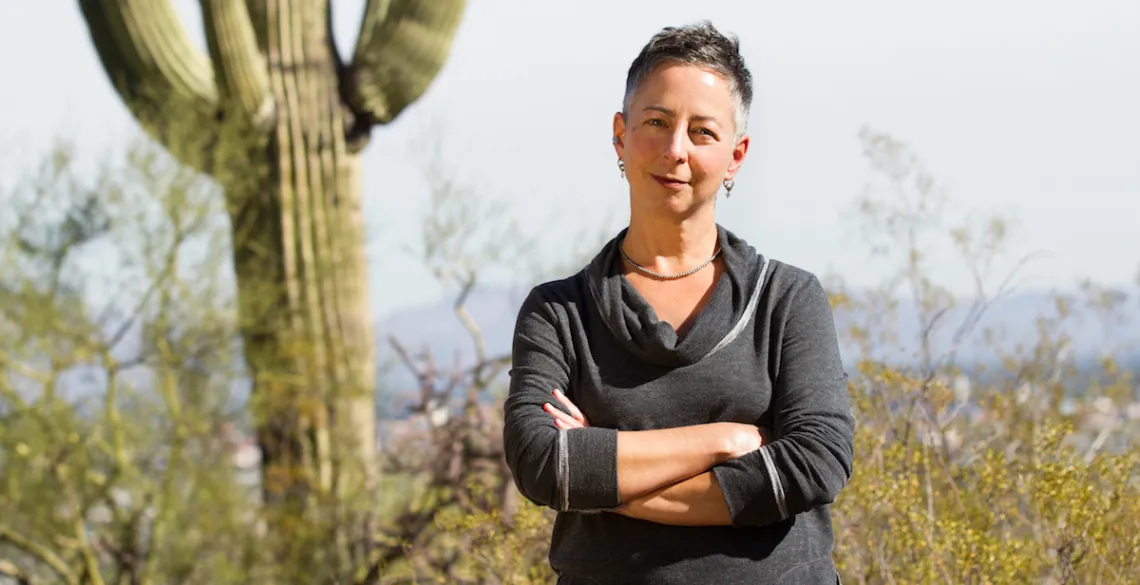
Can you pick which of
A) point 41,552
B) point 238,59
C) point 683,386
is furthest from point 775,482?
point 41,552

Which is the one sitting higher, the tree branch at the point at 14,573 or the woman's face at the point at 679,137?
the woman's face at the point at 679,137

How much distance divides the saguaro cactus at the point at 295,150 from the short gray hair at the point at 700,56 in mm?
5226

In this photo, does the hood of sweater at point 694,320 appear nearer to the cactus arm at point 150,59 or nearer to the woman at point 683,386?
the woman at point 683,386

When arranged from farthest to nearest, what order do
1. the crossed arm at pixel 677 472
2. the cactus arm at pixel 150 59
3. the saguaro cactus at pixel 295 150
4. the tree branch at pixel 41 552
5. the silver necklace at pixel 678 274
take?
the tree branch at pixel 41 552 → the saguaro cactus at pixel 295 150 → the cactus arm at pixel 150 59 → the silver necklace at pixel 678 274 → the crossed arm at pixel 677 472

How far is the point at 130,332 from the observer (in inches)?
292

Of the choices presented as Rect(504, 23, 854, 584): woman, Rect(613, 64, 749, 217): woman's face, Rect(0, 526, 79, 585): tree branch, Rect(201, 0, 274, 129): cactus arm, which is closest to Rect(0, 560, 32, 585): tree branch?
Rect(0, 526, 79, 585): tree branch

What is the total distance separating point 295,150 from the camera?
7090mm

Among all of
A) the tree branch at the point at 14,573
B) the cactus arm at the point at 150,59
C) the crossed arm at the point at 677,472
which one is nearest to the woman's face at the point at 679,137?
the crossed arm at the point at 677,472

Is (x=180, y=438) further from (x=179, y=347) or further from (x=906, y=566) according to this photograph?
(x=906, y=566)

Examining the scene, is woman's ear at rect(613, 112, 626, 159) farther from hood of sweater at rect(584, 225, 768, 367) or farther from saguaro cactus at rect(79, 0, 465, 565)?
saguaro cactus at rect(79, 0, 465, 565)

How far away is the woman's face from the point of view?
69.9 inches

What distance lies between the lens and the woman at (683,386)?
172cm

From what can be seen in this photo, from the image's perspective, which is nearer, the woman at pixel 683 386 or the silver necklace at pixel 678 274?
the woman at pixel 683 386

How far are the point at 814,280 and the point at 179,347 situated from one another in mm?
6216
